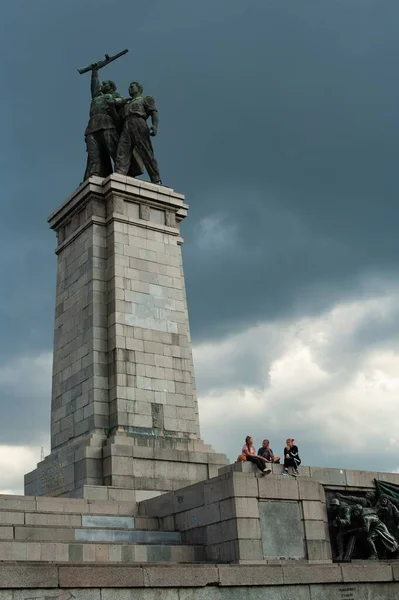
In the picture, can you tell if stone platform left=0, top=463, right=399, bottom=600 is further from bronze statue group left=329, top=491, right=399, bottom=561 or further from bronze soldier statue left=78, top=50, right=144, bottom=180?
bronze soldier statue left=78, top=50, right=144, bottom=180

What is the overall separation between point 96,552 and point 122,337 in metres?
9.23

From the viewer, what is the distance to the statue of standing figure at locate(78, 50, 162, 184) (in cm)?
3044

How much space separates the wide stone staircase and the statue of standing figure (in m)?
13.7

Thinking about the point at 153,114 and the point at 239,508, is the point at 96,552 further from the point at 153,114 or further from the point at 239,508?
the point at 153,114

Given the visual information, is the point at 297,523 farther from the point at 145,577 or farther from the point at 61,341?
the point at 61,341

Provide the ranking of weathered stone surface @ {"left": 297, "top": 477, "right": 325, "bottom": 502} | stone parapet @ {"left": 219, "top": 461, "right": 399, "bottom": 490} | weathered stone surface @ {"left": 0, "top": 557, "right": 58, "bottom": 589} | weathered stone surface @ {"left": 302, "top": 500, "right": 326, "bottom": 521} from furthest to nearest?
stone parapet @ {"left": 219, "top": 461, "right": 399, "bottom": 490} → weathered stone surface @ {"left": 297, "top": 477, "right": 325, "bottom": 502} → weathered stone surface @ {"left": 302, "top": 500, "right": 326, "bottom": 521} → weathered stone surface @ {"left": 0, "top": 557, "right": 58, "bottom": 589}

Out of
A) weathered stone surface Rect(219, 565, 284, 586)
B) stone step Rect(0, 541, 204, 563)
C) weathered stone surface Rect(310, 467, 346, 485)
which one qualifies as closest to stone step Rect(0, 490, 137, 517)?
stone step Rect(0, 541, 204, 563)

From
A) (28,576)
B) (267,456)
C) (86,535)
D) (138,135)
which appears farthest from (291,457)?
(138,135)

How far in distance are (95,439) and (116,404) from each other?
4.29 ft

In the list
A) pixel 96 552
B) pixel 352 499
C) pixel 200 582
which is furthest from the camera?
pixel 352 499

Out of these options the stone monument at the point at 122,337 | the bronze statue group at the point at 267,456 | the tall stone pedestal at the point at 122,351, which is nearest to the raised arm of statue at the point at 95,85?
the stone monument at the point at 122,337

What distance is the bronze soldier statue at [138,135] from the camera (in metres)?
30.3

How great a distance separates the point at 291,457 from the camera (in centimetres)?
2139

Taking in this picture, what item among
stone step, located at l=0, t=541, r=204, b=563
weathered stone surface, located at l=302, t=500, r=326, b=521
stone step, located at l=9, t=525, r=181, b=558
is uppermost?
weathered stone surface, located at l=302, t=500, r=326, b=521
